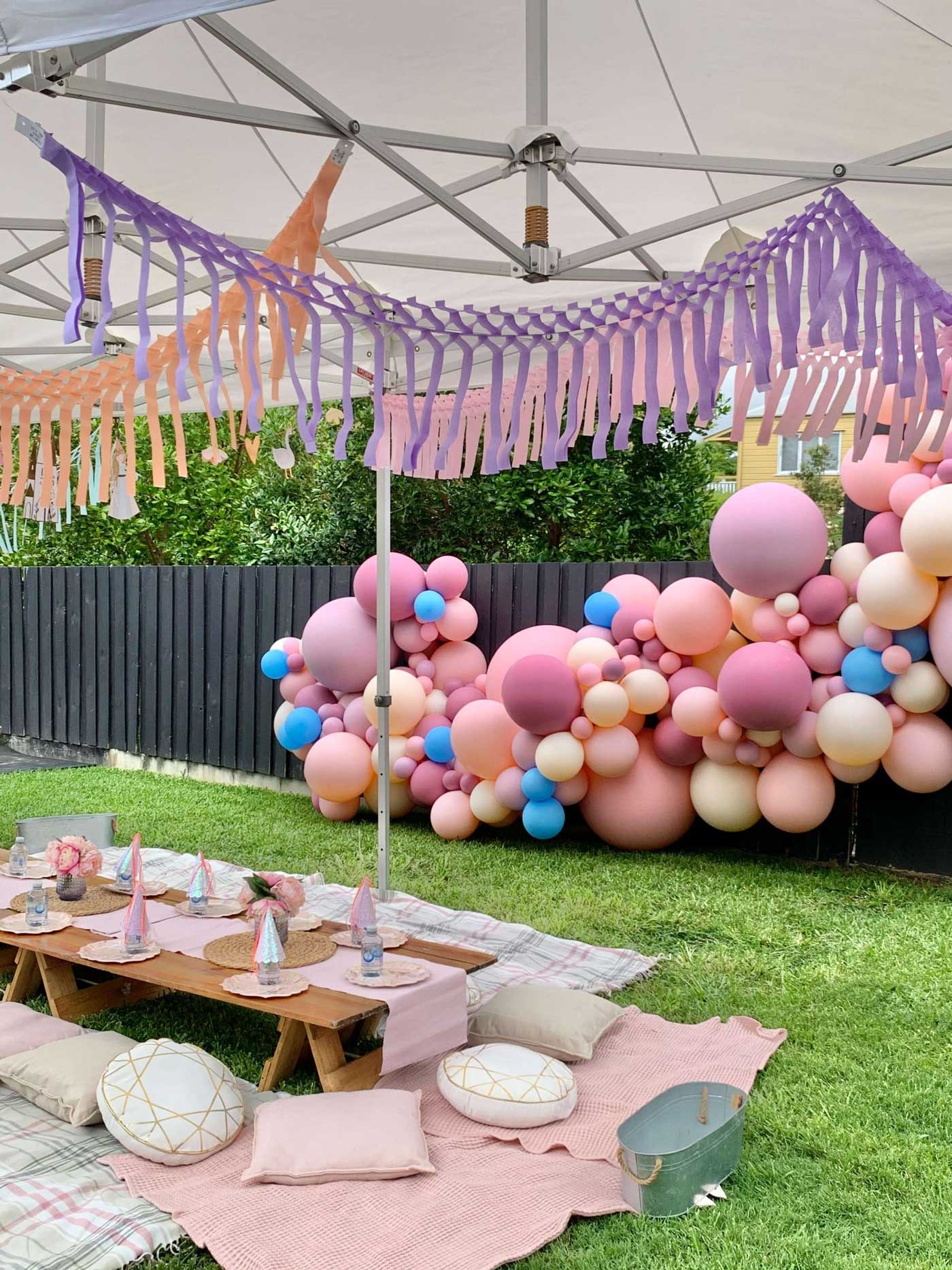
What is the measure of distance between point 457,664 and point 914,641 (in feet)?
8.59

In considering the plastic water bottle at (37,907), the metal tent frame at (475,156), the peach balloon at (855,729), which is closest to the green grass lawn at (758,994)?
the plastic water bottle at (37,907)

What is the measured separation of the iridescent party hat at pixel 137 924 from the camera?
10.8 ft

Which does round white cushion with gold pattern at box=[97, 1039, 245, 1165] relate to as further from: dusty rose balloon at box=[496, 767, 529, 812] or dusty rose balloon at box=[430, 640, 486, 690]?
dusty rose balloon at box=[430, 640, 486, 690]

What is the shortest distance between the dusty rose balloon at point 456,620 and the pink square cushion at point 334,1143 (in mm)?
3893

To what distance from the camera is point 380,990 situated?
304cm

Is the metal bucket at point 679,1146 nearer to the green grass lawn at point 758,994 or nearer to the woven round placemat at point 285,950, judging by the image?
the green grass lawn at point 758,994

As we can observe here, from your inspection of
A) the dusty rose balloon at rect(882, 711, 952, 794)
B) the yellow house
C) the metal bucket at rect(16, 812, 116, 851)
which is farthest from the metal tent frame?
the yellow house

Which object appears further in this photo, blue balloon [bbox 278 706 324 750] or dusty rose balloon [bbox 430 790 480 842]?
blue balloon [bbox 278 706 324 750]

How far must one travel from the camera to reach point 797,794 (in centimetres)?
511

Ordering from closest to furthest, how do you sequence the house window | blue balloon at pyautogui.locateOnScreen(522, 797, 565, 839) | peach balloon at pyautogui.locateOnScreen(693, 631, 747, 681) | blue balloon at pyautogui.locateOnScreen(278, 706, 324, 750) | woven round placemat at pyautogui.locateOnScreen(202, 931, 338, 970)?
1. woven round placemat at pyautogui.locateOnScreen(202, 931, 338, 970)
2. peach balloon at pyautogui.locateOnScreen(693, 631, 747, 681)
3. blue balloon at pyautogui.locateOnScreen(522, 797, 565, 839)
4. blue balloon at pyautogui.locateOnScreen(278, 706, 324, 750)
5. the house window

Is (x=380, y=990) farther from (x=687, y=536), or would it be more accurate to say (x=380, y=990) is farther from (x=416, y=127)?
(x=687, y=536)

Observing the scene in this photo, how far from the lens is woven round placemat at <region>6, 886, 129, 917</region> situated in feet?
12.3

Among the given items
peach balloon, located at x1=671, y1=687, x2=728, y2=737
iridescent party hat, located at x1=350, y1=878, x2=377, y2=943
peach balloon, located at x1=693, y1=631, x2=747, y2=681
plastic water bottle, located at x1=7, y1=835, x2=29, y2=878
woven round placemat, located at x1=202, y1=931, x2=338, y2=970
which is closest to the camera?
woven round placemat, located at x1=202, y1=931, x2=338, y2=970

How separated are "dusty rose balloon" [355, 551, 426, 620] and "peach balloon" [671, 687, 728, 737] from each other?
6.03 ft
